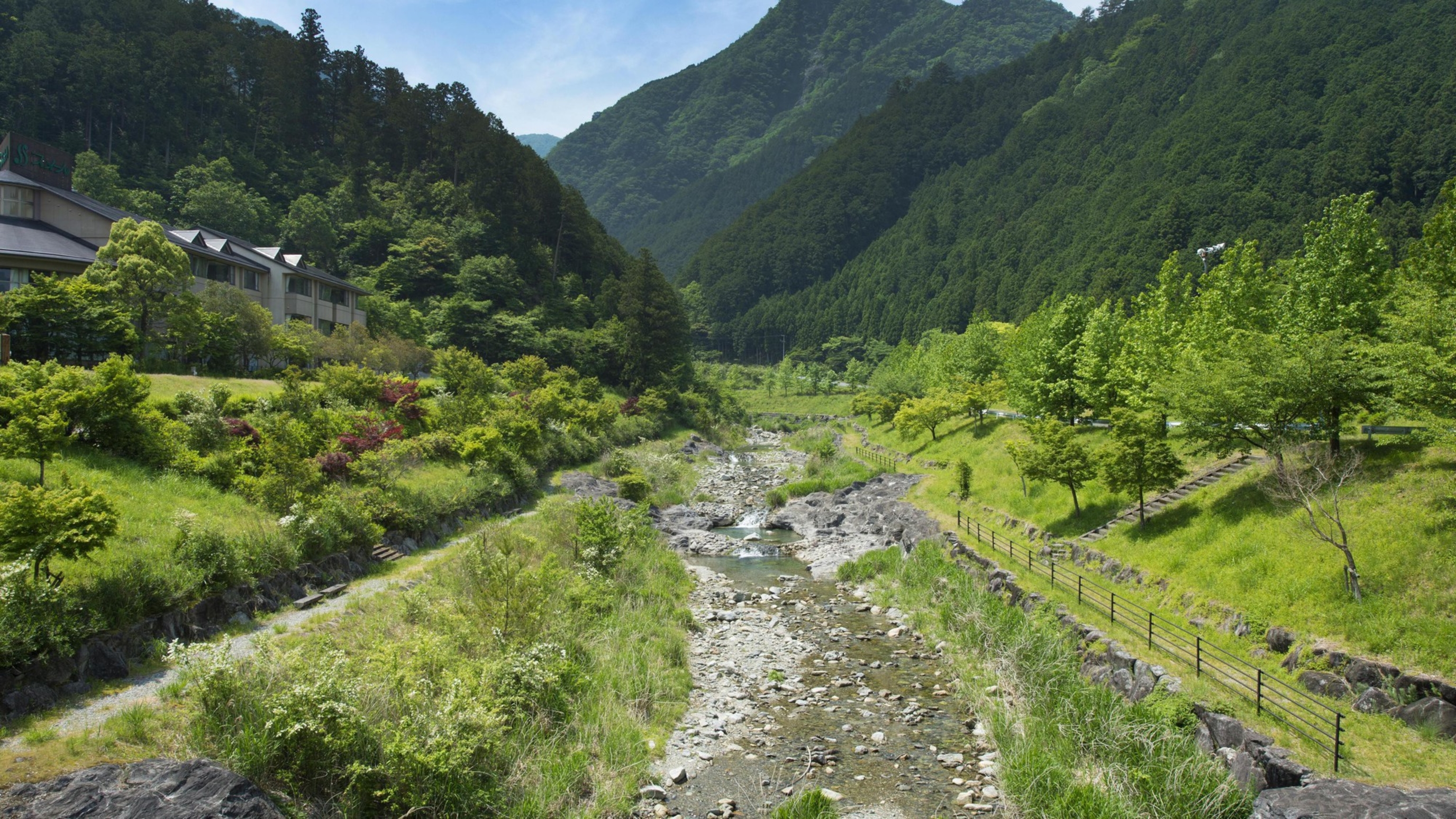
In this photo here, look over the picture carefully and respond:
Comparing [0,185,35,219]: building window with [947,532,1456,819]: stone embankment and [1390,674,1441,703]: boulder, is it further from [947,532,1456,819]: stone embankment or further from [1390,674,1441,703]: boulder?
[1390,674,1441,703]: boulder

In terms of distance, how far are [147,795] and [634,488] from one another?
28.9 metres

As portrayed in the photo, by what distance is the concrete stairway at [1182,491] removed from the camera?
22.7 meters

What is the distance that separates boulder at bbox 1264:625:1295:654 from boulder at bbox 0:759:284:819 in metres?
18.9

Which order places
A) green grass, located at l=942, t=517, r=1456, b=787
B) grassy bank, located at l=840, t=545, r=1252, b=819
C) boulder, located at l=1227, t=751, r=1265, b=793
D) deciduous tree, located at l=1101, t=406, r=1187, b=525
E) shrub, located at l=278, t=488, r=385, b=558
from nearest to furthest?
1. green grass, located at l=942, t=517, r=1456, b=787
2. boulder, located at l=1227, t=751, r=1265, b=793
3. grassy bank, located at l=840, t=545, r=1252, b=819
4. shrub, located at l=278, t=488, r=385, b=558
5. deciduous tree, located at l=1101, t=406, r=1187, b=525

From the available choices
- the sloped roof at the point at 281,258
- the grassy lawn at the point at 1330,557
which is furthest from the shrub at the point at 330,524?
the sloped roof at the point at 281,258

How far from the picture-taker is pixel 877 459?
4822 centimetres

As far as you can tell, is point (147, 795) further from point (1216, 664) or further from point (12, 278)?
point (12, 278)

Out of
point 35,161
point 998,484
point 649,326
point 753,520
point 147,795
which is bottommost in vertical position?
point 753,520

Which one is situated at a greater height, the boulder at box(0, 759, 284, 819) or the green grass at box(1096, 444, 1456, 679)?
the green grass at box(1096, 444, 1456, 679)

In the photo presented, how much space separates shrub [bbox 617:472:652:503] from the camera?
1484 inches

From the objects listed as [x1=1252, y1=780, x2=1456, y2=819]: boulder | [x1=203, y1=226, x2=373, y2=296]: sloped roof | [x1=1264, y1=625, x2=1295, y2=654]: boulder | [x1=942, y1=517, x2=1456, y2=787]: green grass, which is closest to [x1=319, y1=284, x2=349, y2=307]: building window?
[x1=203, y1=226, x2=373, y2=296]: sloped roof

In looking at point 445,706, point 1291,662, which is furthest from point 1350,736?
point 445,706

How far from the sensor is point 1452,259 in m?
19.1

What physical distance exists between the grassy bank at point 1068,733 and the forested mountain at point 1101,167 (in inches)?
2761
